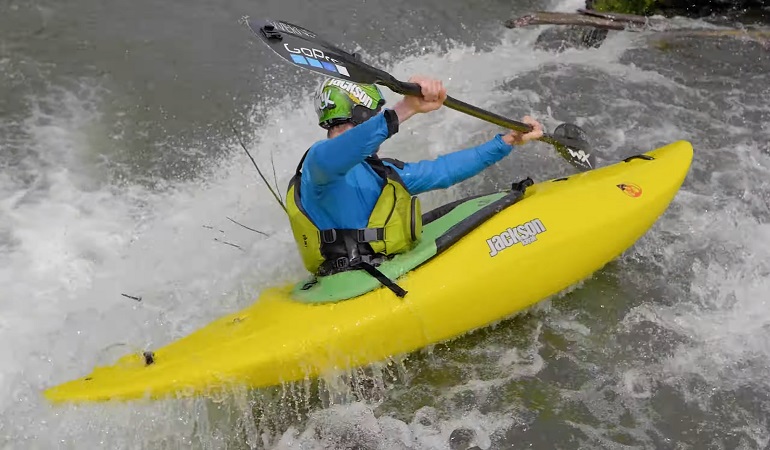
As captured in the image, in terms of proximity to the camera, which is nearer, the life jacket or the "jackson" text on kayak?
the life jacket

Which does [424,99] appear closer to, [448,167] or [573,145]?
[448,167]

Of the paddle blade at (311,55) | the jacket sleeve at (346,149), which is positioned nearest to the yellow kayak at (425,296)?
the jacket sleeve at (346,149)

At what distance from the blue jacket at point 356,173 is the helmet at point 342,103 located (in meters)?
0.23

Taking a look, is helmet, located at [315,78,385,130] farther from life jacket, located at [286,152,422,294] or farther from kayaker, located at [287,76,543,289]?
life jacket, located at [286,152,422,294]

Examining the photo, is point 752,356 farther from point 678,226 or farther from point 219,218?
point 219,218

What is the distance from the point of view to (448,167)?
12.5 feet

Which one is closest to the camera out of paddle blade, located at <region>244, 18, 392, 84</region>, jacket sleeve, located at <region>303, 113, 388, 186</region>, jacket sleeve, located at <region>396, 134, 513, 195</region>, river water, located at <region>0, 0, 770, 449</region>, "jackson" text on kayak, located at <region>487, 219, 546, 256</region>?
jacket sleeve, located at <region>303, 113, 388, 186</region>

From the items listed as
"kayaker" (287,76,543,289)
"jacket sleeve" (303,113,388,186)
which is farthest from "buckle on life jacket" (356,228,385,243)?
"jacket sleeve" (303,113,388,186)

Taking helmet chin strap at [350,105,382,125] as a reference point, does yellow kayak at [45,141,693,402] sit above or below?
below

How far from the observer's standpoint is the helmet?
3125 millimetres

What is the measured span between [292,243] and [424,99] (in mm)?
1770

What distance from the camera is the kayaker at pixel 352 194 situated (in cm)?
305

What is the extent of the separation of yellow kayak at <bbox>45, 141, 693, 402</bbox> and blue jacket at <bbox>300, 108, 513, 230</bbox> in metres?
0.22

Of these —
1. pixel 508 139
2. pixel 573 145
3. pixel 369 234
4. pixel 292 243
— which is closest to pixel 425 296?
pixel 369 234
